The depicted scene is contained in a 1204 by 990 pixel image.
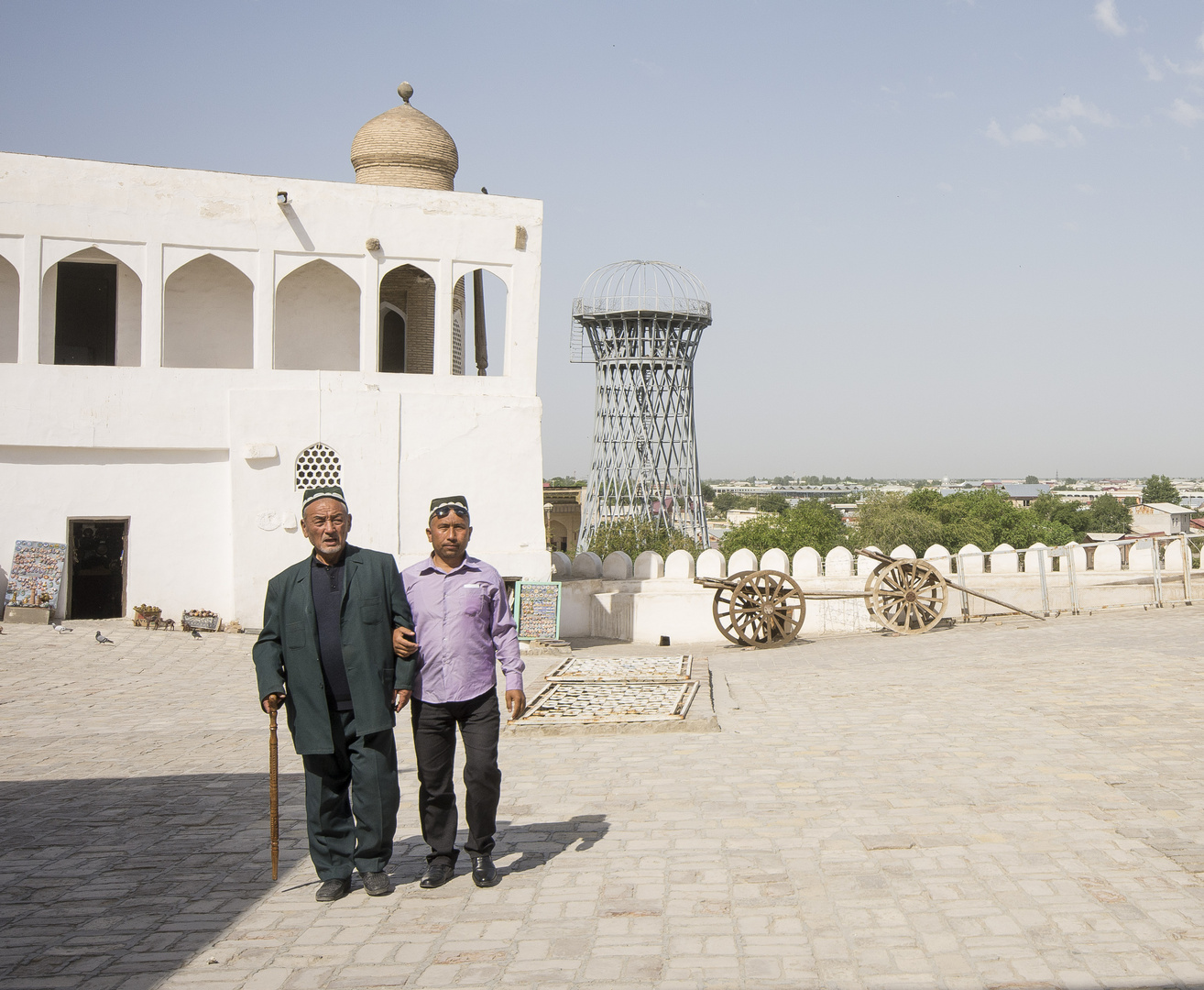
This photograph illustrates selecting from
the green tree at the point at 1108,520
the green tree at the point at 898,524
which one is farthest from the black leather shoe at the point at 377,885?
the green tree at the point at 1108,520

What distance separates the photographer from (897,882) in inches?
169

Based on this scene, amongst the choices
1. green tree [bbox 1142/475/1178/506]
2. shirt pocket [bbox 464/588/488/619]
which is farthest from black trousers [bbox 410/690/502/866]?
green tree [bbox 1142/475/1178/506]

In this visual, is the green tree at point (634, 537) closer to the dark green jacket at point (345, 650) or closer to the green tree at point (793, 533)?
the green tree at point (793, 533)

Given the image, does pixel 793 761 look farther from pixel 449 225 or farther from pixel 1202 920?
pixel 449 225

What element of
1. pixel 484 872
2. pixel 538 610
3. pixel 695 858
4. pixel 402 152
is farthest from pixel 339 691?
pixel 402 152

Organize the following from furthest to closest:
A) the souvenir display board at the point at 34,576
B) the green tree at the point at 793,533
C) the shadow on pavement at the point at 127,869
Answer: the green tree at the point at 793,533
the souvenir display board at the point at 34,576
the shadow on pavement at the point at 127,869

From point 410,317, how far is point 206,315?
12.4 ft

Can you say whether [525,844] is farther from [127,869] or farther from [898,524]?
[898,524]

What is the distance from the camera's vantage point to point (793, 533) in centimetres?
6138

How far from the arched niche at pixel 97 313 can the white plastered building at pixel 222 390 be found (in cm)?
3

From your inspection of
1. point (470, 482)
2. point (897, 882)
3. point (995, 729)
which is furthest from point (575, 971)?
point (470, 482)

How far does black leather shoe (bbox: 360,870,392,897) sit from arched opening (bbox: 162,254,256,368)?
42.6 ft

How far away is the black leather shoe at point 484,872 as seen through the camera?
4.34m

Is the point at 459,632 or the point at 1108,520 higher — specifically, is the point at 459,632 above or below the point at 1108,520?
below
